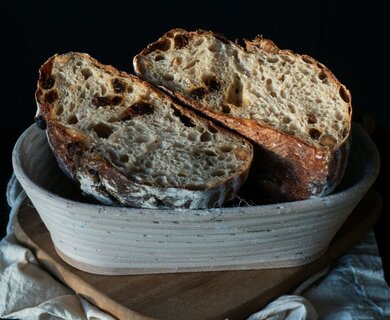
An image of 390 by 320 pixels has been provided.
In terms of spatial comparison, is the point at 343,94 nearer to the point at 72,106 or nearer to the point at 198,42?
the point at 198,42

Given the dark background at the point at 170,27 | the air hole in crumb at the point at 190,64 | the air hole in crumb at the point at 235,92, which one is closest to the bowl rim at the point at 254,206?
the air hole in crumb at the point at 235,92

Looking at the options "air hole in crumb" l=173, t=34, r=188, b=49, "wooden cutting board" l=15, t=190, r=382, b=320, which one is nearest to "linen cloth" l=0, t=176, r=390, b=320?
"wooden cutting board" l=15, t=190, r=382, b=320

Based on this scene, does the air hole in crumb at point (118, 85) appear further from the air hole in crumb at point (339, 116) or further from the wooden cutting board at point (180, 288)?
the air hole in crumb at point (339, 116)

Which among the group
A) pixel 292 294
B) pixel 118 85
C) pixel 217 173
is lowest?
pixel 292 294

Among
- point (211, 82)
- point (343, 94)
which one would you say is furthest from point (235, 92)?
point (343, 94)

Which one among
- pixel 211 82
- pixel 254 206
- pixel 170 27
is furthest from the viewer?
pixel 170 27

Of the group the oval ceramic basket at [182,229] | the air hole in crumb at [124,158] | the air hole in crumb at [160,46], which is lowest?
the oval ceramic basket at [182,229]

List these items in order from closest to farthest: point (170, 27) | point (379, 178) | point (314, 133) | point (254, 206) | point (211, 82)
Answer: point (254, 206), point (314, 133), point (211, 82), point (379, 178), point (170, 27)
